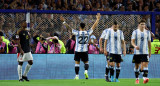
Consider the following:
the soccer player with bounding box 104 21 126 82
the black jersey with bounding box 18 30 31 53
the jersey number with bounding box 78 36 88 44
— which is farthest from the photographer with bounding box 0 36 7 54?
the soccer player with bounding box 104 21 126 82

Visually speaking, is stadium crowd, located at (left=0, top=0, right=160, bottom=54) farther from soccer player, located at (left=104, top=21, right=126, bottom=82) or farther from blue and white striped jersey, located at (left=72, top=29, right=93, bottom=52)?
soccer player, located at (left=104, top=21, right=126, bottom=82)

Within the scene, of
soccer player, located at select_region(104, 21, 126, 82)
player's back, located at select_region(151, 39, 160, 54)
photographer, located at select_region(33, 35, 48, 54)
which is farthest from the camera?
player's back, located at select_region(151, 39, 160, 54)

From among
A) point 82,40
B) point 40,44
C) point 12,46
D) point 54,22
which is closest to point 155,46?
point 82,40

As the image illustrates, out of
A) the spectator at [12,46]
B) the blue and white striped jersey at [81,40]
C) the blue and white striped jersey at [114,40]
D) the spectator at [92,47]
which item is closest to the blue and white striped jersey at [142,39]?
the blue and white striped jersey at [114,40]

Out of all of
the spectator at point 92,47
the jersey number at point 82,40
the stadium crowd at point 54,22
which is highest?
the stadium crowd at point 54,22

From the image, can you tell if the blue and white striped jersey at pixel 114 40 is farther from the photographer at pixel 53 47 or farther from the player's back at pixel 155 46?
the player's back at pixel 155 46

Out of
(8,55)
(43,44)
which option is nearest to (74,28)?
(43,44)

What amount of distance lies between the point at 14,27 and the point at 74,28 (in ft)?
7.84

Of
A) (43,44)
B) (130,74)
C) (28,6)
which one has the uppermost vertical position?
(28,6)

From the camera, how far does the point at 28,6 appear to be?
20.9 m

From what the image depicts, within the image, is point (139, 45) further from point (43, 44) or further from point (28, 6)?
point (28, 6)

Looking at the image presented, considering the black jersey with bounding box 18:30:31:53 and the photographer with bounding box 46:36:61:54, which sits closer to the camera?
the black jersey with bounding box 18:30:31:53

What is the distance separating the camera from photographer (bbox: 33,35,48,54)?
18.7 m

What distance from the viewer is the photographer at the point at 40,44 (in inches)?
737
